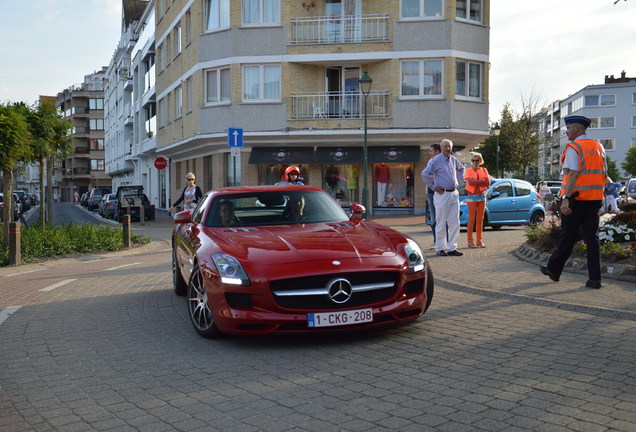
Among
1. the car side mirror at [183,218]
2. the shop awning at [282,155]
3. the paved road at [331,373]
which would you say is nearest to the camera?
the paved road at [331,373]

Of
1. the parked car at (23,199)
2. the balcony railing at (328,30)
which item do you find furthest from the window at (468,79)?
the parked car at (23,199)

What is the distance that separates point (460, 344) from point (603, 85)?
105028 millimetres

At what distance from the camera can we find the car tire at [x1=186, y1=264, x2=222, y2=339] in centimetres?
571

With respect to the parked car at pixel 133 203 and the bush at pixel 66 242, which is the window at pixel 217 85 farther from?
the bush at pixel 66 242

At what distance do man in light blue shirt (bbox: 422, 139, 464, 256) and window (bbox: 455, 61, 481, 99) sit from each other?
17.7m

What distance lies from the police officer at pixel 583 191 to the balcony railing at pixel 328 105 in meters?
21.7

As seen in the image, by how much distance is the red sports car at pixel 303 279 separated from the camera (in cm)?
523

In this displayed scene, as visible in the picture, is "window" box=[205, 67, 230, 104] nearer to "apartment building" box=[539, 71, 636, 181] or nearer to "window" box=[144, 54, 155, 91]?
"window" box=[144, 54, 155, 91]

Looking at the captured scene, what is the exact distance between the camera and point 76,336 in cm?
623

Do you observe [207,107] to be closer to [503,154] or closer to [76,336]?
[76,336]

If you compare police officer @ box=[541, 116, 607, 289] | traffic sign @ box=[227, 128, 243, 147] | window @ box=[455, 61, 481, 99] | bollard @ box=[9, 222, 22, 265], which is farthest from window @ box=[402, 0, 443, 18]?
police officer @ box=[541, 116, 607, 289]

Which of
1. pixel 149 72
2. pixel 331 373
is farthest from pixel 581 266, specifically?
pixel 149 72

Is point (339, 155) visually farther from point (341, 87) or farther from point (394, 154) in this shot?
point (341, 87)

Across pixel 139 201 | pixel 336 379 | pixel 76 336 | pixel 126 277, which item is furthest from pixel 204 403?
pixel 139 201
